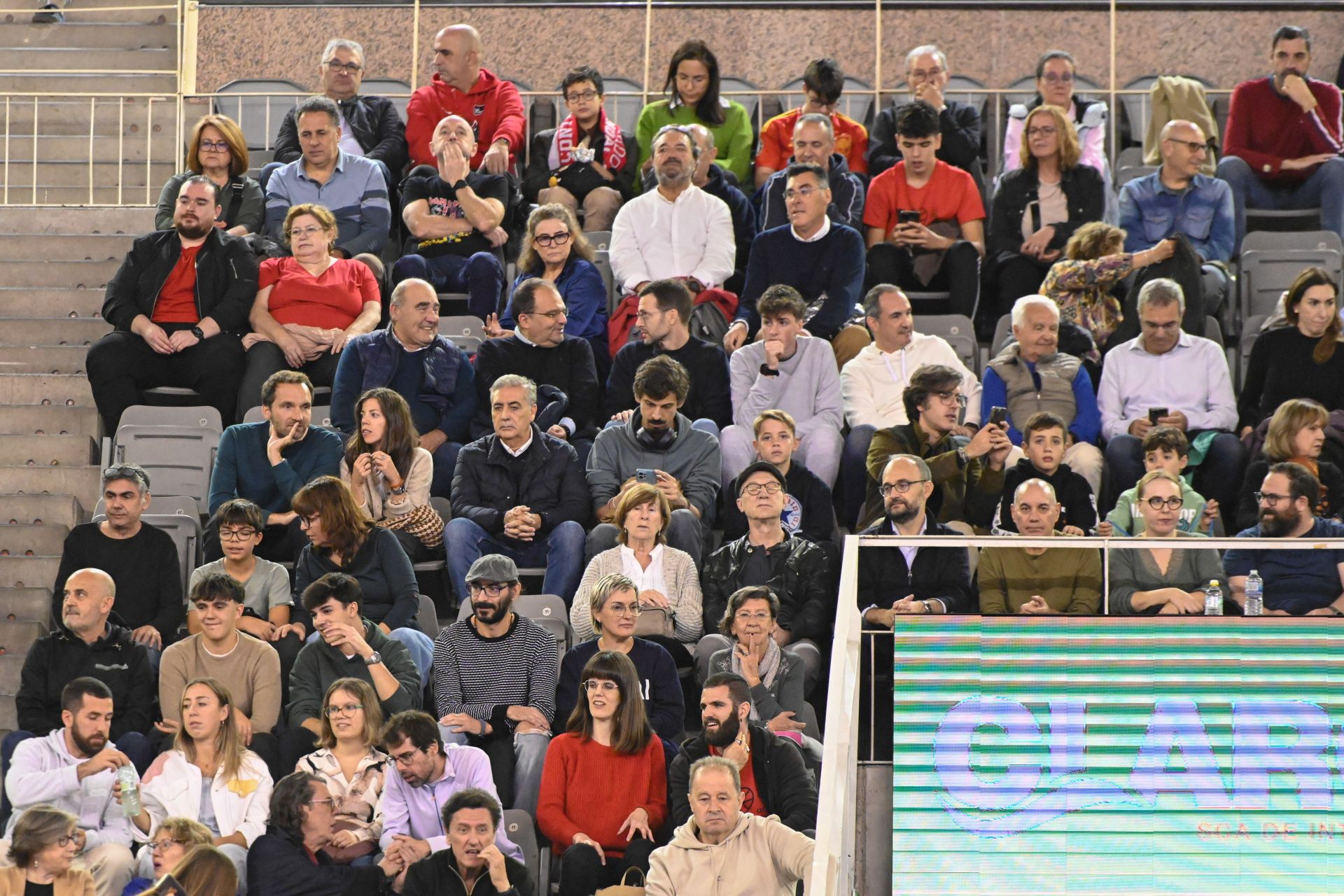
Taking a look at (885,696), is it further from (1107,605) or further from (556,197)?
(556,197)

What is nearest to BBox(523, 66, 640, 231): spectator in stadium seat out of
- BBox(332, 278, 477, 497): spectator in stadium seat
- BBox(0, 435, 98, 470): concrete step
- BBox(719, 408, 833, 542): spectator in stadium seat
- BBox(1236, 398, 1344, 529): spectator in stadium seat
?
BBox(332, 278, 477, 497): spectator in stadium seat

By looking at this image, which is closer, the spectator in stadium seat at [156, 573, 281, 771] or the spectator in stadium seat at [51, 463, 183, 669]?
the spectator in stadium seat at [156, 573, 281, 771]

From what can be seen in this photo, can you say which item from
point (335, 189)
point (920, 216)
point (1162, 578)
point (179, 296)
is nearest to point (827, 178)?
point (920, 216)

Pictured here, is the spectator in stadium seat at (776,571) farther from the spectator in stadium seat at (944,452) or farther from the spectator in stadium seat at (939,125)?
the spectator in stadium seat at (939,125)

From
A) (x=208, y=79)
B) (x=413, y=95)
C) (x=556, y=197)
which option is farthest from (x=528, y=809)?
(x=208, y=79)

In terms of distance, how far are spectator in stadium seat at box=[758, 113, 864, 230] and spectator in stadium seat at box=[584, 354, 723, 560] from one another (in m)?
1.67

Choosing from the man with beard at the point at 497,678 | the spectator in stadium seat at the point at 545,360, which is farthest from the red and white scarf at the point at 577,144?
the man with beard at the point at 497,678

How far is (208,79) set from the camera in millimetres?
12781

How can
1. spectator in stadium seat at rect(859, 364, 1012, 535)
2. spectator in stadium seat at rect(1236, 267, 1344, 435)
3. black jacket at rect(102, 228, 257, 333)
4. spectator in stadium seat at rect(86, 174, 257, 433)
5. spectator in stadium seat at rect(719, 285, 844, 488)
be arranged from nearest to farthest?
spectator in stadium seat at rect(859, 364, 1012, 535)
spectator in stadium seat at rect(719, 285, 844, 488)
spectator in stadium seat at rect(1236, 267, 1344, 435)
spectator in stadium seat at rect(86, 174, 257, 433)
black jacket at rect(102, 228, 257, 333)

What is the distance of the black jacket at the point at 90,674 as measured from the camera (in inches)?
307

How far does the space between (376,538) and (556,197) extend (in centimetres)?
285

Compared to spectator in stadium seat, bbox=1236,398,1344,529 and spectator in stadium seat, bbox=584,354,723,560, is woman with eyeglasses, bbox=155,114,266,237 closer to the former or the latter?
spectator in stadium seat, bbox=584,354,723,560

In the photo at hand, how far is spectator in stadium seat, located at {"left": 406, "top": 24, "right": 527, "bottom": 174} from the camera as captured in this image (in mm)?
10977

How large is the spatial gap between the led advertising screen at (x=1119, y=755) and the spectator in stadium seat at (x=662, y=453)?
4.01ft
